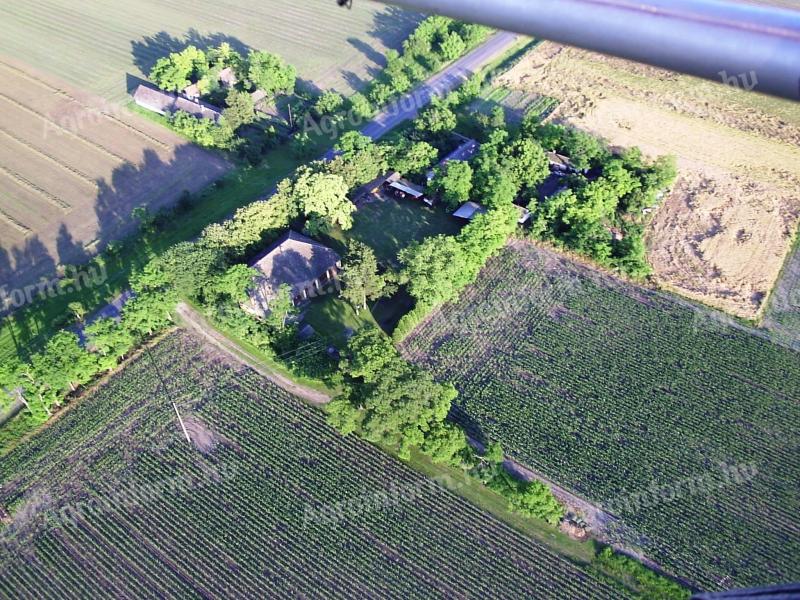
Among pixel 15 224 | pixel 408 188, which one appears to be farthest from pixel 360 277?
pixel 15 224

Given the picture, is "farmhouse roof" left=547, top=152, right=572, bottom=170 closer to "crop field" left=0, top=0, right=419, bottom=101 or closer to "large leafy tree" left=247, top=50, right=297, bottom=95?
"crop field" left=0, top=0, right=419, bottom=101

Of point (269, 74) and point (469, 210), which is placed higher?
point (269, 74)

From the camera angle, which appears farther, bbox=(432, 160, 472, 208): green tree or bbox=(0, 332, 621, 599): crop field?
bbox=(432, 160, 472, 208): green tree

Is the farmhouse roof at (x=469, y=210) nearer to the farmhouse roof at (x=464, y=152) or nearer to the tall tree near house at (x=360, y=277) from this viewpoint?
the farmhouse roof at (x=464, y=152)

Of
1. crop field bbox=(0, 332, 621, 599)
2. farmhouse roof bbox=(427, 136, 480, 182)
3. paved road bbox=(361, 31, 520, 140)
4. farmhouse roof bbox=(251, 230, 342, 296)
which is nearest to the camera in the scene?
crop field bbox=(0, 332, 621, 599)

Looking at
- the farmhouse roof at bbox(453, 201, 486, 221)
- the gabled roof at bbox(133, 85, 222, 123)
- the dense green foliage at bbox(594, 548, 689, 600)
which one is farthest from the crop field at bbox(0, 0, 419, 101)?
the dense green foliage at bbox(594, 548, 689, 600)

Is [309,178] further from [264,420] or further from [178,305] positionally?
[264,420]

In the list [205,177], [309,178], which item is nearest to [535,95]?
[309,178]

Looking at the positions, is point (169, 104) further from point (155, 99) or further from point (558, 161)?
point (558, 161)
